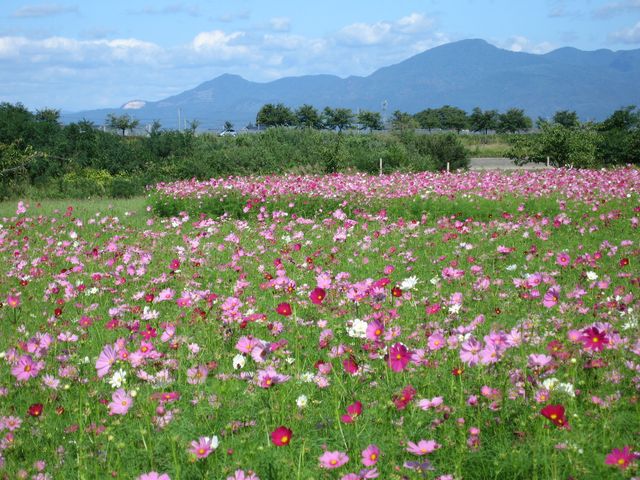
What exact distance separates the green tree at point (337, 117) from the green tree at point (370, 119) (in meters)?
1.41

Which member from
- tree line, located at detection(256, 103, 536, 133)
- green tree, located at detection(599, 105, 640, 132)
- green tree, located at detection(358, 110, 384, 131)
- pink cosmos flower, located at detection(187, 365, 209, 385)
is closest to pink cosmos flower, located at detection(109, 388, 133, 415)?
pink cosmos flower, located at detection(187, 365, 209, 385)

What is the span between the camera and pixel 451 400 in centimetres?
275

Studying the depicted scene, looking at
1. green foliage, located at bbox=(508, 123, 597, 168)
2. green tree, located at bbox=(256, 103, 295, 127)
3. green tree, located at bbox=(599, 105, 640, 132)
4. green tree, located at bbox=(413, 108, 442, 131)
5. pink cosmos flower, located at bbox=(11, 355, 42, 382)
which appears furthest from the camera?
green tree, located at bbox=(413, 108, 442, 131)

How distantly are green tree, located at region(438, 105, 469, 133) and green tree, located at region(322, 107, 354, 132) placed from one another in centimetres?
1264

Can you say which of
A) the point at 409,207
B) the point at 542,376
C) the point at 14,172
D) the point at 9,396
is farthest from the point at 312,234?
the point at 14,172

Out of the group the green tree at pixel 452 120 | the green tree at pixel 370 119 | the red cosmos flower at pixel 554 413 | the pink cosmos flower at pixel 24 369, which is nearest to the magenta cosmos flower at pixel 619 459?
the red cosmos flower at pixel 554 413

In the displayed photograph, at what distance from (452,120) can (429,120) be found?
479cm

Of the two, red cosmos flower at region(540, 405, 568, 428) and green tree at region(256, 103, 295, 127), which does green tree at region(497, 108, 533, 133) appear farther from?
red cosmos flower at region(540, 405, 568, 428)

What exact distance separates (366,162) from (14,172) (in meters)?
9.92

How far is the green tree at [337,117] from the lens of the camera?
67.1 metres

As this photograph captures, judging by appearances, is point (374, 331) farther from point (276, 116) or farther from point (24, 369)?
point (276, 116)

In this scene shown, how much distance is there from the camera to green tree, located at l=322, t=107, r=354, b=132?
6706 centimetres

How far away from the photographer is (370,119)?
66.8 m

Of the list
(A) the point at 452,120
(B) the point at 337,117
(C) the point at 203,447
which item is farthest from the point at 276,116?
(C) the point at 203,447
